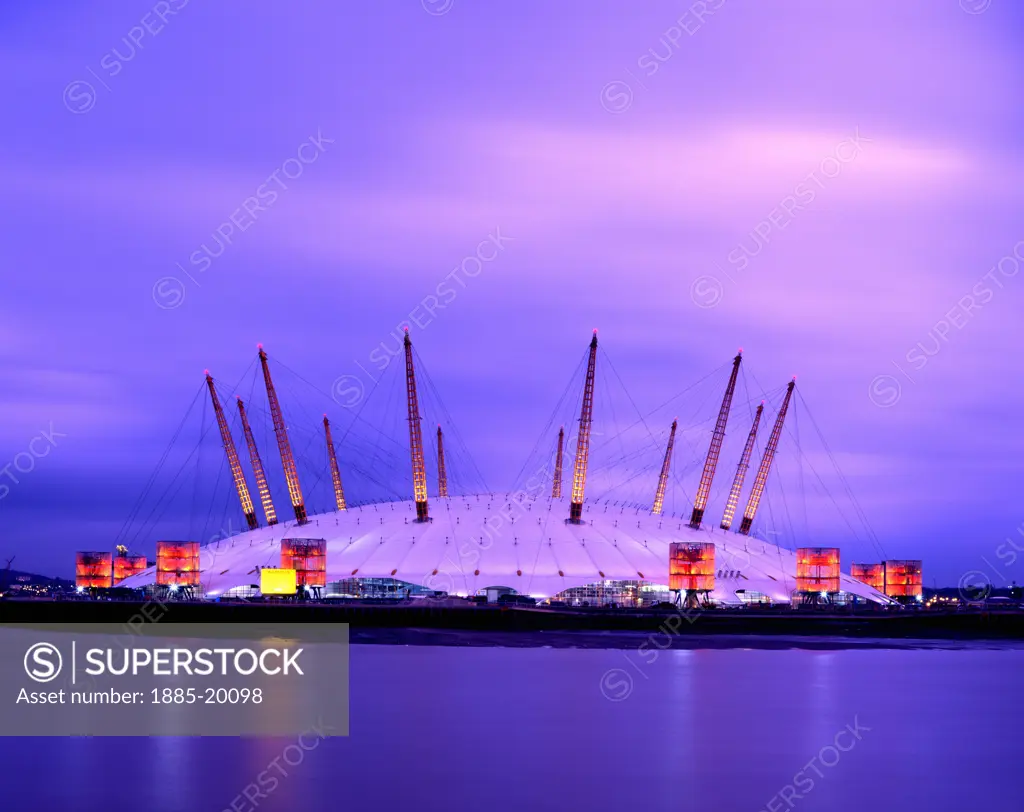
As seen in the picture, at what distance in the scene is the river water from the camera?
44.4 meters

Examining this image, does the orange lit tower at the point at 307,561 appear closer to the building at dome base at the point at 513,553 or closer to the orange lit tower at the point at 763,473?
the building at dome base at the point at 513,553

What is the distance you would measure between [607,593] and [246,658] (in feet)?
180

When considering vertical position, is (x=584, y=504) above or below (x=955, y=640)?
above

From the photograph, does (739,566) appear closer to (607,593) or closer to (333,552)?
(607,593)

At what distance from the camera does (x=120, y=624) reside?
151 m

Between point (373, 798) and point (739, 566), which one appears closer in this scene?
point (373, 798)

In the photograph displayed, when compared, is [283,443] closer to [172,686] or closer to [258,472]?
[258,472]

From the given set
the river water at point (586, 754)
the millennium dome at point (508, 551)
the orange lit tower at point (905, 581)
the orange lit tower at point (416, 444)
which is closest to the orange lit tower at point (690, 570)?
the millennium dome at point (508, 551)

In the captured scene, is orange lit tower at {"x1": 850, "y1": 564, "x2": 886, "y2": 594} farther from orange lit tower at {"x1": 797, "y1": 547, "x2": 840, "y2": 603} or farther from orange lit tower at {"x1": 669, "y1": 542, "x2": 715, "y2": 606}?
orange lit tower at {"x1": 669, "y1": 542, "x2": 715, "y2": 606}

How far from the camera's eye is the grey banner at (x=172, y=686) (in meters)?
58.4

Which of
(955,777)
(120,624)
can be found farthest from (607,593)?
(955,777)

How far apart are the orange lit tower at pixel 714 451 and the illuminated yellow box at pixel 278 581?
49.9 m

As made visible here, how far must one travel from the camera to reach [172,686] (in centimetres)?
7256

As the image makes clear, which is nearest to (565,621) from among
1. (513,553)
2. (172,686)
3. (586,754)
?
(513,553)
